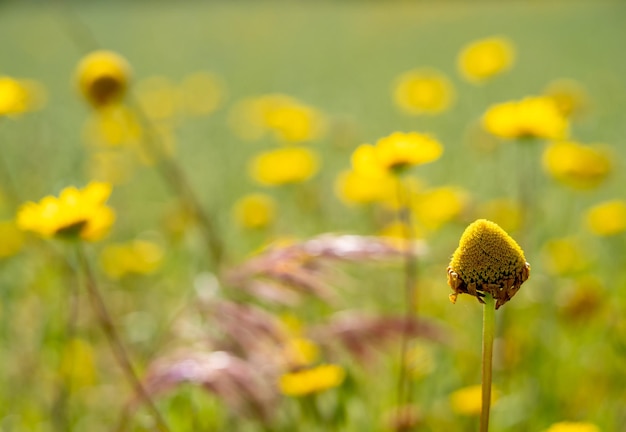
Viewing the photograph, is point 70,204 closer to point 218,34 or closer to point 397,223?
point 397,223

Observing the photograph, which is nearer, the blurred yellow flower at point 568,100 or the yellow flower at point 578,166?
the yellow flower at point 578,166

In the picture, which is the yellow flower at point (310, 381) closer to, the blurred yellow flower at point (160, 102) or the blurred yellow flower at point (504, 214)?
the blurred yellow flower at point (504, 214)

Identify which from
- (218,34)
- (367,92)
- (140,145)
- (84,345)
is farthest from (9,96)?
(218,34)

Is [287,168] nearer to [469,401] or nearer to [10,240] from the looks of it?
[10,240]

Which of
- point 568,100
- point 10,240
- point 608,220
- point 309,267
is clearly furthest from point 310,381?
point 568,100

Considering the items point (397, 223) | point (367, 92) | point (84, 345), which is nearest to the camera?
point (84, 345)

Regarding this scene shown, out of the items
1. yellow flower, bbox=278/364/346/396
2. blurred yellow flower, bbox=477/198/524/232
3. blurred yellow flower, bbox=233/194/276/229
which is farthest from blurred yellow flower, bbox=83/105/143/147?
yellow flower, bbox=278/364/346/396

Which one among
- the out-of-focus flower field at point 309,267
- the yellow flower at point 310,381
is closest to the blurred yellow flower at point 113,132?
the out-of-focus flower field at point 309,267

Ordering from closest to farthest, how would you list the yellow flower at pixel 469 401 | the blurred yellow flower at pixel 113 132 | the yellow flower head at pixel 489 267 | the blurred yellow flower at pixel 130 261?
1. the yellow flower head at pixel 489 267
2. the yellow flower at pixel 469 401
3. the blurred yellow flower at pixel 130 261
4. the blurred yellow flower at pixel 113 132
